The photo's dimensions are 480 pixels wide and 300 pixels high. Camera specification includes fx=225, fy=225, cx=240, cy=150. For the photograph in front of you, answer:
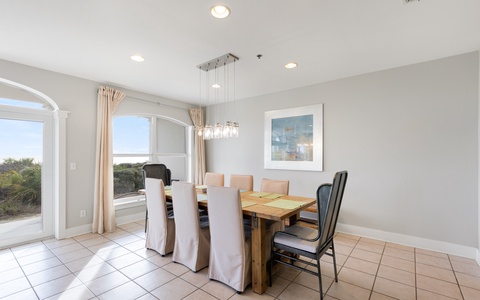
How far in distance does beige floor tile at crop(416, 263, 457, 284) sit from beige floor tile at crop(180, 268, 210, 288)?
2326mm

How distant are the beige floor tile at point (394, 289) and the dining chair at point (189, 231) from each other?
5.82ft

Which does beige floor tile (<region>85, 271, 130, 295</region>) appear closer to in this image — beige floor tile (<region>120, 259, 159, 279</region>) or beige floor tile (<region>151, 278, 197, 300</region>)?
beige floor tile (<region>120, 259, 159, 279</region>)

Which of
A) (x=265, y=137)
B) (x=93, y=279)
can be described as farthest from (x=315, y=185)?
(x=93, y=279)

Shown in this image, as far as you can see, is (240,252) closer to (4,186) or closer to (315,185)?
(315,185)

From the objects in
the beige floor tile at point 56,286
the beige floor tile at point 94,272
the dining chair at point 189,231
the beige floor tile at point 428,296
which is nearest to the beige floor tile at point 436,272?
the beige floor tile at point 428,296

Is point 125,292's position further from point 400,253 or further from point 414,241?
point 414,241

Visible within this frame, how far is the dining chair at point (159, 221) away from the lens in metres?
2.76

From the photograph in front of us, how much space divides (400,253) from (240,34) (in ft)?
11.0

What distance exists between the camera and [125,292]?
2.13m

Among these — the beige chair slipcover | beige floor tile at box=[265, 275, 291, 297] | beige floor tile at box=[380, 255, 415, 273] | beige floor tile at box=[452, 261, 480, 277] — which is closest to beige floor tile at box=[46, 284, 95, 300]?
the beige chair slipcover

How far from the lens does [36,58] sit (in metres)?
2.91

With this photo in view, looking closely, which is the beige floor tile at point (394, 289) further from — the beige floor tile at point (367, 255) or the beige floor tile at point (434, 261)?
the beige floor tile at point (434, 261)

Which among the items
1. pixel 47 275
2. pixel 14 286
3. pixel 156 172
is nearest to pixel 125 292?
pixel 47 275

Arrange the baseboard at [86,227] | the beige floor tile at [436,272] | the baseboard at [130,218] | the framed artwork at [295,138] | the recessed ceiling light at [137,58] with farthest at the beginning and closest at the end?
1. the baseboard at [130,218]
2. the framed artwork at [295,138]
3. the baseboard at [86,227]
4. the recessed ceiling light at [137,58]
5. the beige floor tile at [436,272]
